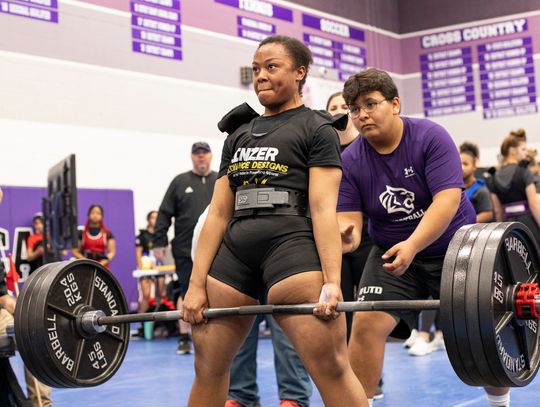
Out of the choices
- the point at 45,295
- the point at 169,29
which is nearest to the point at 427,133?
the point at 45,295

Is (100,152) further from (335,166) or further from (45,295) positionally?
(335,166)

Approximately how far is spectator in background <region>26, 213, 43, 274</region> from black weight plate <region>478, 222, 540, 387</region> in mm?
7292

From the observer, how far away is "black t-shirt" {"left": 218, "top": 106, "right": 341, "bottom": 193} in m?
2.64

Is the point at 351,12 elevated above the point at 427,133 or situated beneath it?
elevated above

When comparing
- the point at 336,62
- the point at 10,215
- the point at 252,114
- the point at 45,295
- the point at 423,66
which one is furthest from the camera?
the point at 423,66

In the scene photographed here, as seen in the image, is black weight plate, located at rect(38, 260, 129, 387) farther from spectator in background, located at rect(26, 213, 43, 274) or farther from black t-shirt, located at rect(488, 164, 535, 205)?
spectator in background, located at rect(26, 213, 43, 274)

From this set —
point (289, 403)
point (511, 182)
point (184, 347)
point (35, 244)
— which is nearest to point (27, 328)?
point (289, 403)

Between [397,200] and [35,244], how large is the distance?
6818 mm

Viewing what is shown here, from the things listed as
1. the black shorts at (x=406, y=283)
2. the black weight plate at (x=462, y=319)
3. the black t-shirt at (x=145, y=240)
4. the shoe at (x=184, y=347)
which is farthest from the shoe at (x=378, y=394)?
the black t-shirt at (x=145, y=240)

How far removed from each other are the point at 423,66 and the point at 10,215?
330 inches

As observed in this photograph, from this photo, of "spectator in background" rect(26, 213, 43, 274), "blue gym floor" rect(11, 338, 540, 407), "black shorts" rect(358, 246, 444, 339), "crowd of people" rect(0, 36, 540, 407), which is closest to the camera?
"crowd of people" rect(0, 36, 540, 407)

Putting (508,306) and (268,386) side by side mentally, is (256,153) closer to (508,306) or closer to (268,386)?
(508,306)

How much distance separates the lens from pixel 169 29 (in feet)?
34.8

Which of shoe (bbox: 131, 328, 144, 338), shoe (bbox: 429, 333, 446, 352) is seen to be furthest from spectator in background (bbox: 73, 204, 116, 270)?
shoe (bbox: 429, 333, 446, 352)
